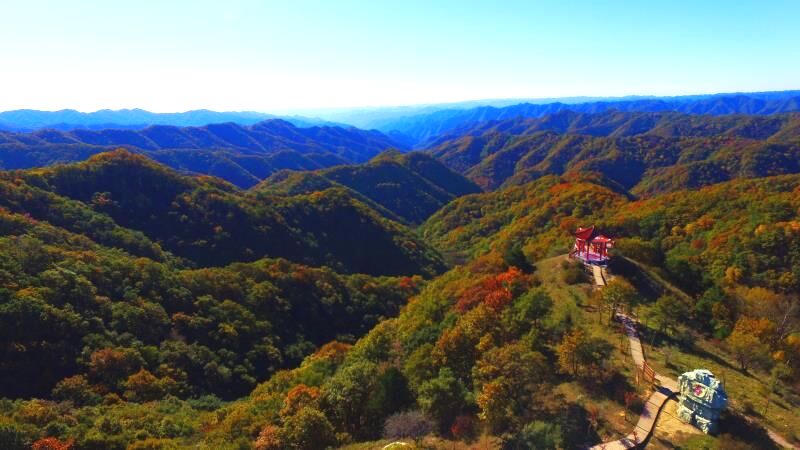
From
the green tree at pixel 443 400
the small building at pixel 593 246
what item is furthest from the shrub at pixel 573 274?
the green tree at pixel 443 400

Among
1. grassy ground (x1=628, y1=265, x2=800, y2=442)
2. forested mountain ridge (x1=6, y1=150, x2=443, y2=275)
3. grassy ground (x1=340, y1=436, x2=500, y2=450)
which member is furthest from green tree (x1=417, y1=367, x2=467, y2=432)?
forested mountain ridge (x1=6, y1=150, x2=443, y2=275)

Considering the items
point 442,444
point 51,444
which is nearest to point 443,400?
point 442,444

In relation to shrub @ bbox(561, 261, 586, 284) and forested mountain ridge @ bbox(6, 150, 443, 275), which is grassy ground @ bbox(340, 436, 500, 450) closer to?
shrub @ bbox(561, 261, 586, 284)

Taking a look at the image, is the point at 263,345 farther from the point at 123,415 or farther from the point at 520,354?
the point at 520,354

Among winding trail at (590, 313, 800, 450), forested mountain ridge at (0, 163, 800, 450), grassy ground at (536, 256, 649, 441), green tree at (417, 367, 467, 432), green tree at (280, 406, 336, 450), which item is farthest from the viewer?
forested mountain ridge at (0, 163, 800, 450)

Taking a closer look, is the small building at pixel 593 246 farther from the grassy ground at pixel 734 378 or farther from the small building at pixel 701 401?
the small building at pixel 701 401

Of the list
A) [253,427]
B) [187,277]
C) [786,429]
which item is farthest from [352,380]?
[187,277]
